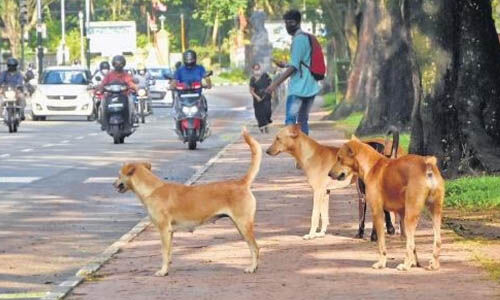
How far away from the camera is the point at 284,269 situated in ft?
37.3

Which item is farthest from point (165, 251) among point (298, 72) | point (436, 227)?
point (298, 72)

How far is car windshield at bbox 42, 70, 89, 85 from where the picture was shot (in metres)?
45.0

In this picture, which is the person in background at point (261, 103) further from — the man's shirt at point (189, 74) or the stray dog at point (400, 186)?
the stray dog at point (400, 186)

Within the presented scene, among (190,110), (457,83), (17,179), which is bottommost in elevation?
(17,179)

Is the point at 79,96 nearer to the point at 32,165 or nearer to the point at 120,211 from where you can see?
the point at 32,165

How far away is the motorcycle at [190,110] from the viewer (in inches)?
1098

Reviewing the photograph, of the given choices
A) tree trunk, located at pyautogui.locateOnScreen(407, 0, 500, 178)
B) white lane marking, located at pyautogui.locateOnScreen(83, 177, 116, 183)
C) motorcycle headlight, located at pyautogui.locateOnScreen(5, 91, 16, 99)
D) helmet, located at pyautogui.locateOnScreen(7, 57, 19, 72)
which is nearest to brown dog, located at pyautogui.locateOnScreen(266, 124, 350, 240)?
tree trunk, located at pyautogui.locateOnScreen(407, 0, 500, 178)

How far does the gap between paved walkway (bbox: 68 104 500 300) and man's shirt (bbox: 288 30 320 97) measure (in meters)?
3.01

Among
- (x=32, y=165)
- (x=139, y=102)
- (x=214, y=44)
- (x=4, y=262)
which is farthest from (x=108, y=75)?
(x=214, y=44)

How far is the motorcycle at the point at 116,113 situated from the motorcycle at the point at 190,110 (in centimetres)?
272

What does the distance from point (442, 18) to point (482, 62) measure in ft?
2.44

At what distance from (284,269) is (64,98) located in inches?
1321

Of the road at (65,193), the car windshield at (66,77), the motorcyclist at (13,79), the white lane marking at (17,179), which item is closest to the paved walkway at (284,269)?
the road at (65,193)

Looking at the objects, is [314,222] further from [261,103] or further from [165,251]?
[261,103]
